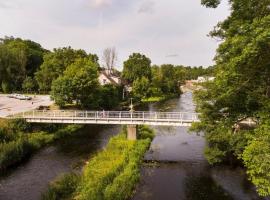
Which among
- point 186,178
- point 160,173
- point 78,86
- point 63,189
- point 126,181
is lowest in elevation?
point 186,178

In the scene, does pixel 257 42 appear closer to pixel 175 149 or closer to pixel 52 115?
pixel 175 149

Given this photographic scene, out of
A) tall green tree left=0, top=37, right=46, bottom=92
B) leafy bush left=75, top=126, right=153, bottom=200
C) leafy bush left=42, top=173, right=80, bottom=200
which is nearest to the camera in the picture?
leafy bush left=42, top=173, right=80, bottom=200

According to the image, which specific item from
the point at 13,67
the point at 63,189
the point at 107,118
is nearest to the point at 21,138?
the point at 107,118

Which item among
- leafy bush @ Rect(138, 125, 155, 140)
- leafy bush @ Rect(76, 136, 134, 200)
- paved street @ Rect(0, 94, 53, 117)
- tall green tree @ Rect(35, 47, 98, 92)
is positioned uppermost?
tall green tree @ Rect(35, 47, 98, 92)

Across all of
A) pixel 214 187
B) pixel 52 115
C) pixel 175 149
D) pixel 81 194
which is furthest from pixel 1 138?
pixel 214 187

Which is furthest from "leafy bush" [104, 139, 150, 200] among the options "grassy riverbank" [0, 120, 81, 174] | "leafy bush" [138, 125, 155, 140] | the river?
"grassy riverbank" [0, 120, 81, 174]

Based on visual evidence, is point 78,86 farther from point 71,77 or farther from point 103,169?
point 103,169

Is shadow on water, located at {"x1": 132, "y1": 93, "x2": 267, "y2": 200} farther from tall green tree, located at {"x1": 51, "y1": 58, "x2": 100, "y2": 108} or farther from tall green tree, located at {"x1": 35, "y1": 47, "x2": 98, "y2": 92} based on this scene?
tall green tree, located at {"x1": 35, "y1": 47, "x2": 98, "y2": 92}
